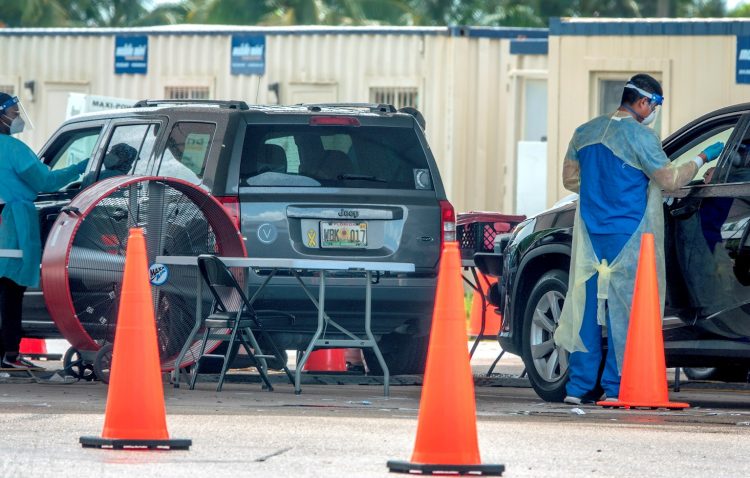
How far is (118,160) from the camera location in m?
12.6

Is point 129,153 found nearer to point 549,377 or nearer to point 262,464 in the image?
point 549,377

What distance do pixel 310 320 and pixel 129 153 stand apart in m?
1.84

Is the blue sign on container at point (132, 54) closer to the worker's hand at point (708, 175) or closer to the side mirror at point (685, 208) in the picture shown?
the side mirror at point (685, 208)

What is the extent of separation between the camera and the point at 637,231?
10.3 m

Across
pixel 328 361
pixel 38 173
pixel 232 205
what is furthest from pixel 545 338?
pixel 38 173

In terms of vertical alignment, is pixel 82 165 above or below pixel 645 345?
above

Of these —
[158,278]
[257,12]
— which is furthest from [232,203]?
[257,12]

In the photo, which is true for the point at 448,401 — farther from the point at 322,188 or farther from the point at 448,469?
the point at 322,188

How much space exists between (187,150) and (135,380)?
15.0 ft

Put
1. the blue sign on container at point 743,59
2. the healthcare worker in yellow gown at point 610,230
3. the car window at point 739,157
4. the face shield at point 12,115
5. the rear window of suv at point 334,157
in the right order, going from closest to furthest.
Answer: the car window at point 739,157, the healthcare worker in yellow gown at point 610,230, the rear window of suv at point 334,157, the face shield at point 12,115, the blue sign on container at point 743,59

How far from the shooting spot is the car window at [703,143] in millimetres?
10461

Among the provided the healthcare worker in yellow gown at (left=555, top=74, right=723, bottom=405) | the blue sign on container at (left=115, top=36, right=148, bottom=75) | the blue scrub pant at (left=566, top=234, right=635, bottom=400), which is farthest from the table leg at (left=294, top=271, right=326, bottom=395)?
the blue sign on container at (left=115, top=36, right=148, bottom=75)

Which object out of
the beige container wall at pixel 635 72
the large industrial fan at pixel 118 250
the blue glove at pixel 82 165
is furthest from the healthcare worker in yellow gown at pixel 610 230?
the beige container wall at pixel 635 72

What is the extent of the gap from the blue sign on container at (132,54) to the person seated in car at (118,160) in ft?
46.1
